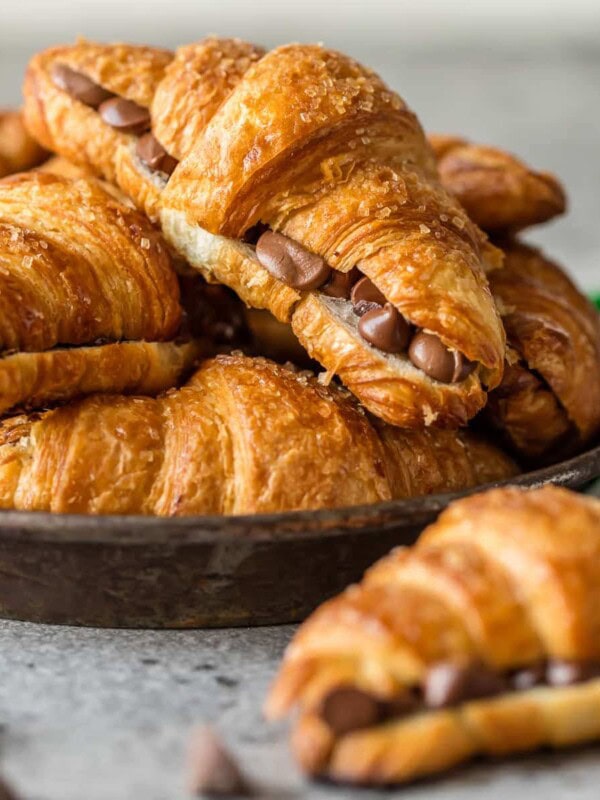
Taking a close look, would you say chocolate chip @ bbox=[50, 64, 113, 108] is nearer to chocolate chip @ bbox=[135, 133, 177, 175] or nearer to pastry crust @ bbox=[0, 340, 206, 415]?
chocolate chip @ bbox=[135, 133, 177, 175]

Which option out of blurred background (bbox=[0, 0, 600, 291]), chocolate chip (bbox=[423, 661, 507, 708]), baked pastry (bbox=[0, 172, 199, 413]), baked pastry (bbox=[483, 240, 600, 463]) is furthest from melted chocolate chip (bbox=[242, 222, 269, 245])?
blurred background (bbox=[0, 0, 600, 291])

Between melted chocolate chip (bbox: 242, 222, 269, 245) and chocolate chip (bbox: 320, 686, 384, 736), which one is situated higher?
melted chocolate chip (bbox: 242, 222, 269, 245)

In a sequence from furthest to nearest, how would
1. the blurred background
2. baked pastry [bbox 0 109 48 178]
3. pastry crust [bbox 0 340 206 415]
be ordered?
the blurred background → baked pastry [bbox 0 109 48 178] → pastry crust [bbox 0 340 206 415]

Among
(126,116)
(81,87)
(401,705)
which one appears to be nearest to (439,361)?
(401,705)

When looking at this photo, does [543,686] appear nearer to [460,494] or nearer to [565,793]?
[565,793]

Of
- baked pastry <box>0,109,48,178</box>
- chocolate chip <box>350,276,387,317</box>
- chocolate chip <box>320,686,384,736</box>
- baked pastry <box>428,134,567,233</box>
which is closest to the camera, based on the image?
chocolate chip <box>320,686,384,736</box>

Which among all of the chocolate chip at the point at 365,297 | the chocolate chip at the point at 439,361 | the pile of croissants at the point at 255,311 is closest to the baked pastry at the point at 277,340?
the pile of croissants at the point at 255,311

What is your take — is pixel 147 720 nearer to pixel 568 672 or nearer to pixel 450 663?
pixel 450 663
